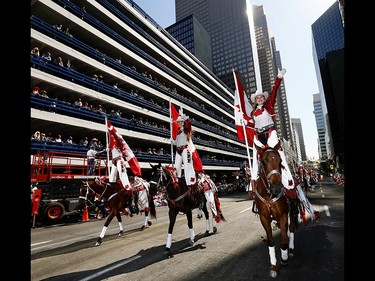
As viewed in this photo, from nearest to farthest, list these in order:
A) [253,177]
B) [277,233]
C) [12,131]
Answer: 1. [12,131]
2. [253,177]
3. [277,233]

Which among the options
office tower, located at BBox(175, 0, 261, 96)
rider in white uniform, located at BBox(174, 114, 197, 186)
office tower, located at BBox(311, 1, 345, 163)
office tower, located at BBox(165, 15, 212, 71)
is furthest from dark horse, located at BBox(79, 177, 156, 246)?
office tower, located at BBox(175, 0, 261, 96)

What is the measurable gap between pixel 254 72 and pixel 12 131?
448 ft

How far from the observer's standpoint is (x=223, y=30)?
131 meters

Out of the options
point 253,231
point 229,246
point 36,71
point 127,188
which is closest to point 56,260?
point 127,188

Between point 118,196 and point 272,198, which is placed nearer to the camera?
point 272,198

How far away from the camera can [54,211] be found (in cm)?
1282

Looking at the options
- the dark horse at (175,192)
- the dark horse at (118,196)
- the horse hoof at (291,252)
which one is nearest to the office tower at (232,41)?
the dark horse at (118,196)

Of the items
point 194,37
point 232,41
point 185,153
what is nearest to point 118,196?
point 185,153

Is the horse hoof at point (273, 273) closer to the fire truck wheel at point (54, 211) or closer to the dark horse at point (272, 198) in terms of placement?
the dark horse at point (272, 198)

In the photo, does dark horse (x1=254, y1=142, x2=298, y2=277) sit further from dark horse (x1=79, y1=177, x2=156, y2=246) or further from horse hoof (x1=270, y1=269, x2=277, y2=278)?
dark horse (x1=79, y1=177, x2=156, y2=246)

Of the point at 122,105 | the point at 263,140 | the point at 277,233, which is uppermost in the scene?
the point at 122,105

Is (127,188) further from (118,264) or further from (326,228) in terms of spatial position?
(326,228)

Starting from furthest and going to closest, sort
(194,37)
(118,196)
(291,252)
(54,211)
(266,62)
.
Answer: (266,62)
(194,37)
(54,211)
(118,196)
(291,252)

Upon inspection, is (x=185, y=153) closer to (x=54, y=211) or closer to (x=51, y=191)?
(x=51, y=191)
